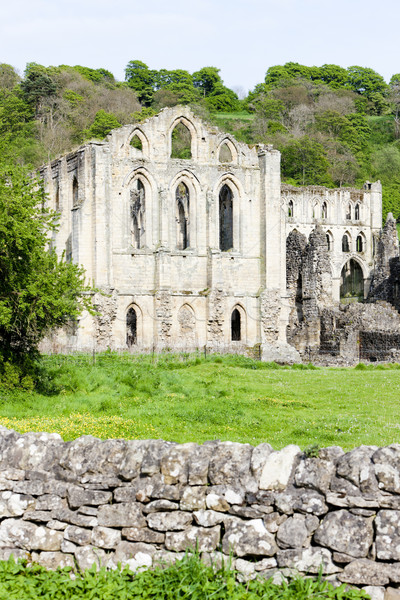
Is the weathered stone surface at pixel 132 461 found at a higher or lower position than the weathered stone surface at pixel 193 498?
higher

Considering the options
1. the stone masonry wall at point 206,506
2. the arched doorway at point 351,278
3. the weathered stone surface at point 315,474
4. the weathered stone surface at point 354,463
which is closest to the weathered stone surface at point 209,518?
the stone masonry wall at point 206,506

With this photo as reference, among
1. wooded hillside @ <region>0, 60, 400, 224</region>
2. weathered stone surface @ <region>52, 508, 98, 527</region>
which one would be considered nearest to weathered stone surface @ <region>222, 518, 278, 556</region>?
weathered stone surface @ <region>52, 508, 98, 527</region>

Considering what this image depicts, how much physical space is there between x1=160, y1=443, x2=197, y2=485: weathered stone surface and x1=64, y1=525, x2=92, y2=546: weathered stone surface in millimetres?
930

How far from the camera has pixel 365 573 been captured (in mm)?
6113

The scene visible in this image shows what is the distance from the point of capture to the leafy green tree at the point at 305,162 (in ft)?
298

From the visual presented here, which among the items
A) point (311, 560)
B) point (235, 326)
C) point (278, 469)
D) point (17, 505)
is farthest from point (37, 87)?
point (311, 560)

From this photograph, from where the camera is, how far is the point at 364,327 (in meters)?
38.3

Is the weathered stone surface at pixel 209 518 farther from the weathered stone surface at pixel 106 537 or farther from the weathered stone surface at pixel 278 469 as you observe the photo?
the weathered stone surface at pixel 106 537

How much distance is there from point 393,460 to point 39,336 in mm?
12745

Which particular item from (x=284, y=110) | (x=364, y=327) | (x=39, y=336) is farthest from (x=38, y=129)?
(x=39, y=336)

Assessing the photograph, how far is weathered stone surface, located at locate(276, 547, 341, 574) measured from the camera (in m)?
6.25

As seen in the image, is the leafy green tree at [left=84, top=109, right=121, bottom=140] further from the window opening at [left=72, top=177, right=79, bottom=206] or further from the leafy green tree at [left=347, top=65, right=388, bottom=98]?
the leafy green tree at [left=347, top=65, right=388, bottom=98]

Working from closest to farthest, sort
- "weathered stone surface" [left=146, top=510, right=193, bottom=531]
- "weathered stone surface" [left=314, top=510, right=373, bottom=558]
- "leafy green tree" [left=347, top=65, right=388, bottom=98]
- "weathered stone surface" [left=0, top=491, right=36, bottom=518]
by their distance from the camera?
1. "weathered stone surface" [left=314, top=510, right=373, bottom=558]
2. "weathered stone surface" [left=146, top=510, right=193, bottom=531]
3. "weathered stone surface" [left=0, top=491, right=36, bottom=518]
4. "leafy green tree" [left=347, top=65, right=388, bottom=98]

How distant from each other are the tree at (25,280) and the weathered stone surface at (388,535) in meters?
11.0
